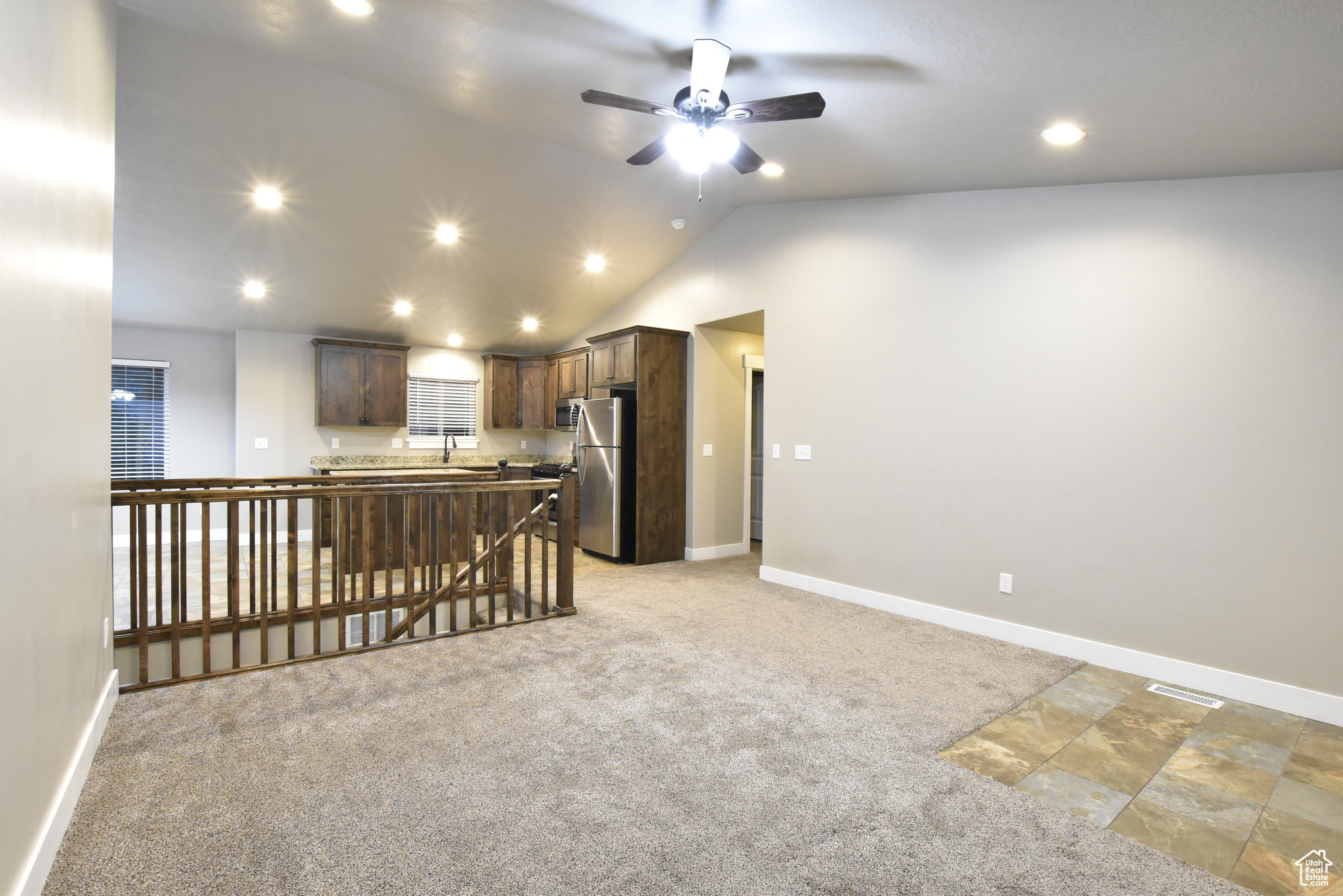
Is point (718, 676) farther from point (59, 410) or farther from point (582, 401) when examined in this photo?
point (582, 401)

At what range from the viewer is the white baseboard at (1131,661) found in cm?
295

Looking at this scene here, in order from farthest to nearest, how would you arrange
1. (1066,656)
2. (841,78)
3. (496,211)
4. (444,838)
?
(496,211), (1066,656), (841,78), (444,838)

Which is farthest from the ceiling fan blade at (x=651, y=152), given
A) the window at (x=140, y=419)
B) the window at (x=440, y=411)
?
the window at (x=140, y=419)

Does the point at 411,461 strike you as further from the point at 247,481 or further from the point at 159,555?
the point at 159,555

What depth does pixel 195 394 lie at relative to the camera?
7.03 metres

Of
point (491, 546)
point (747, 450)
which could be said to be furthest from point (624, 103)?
point (747, 450)

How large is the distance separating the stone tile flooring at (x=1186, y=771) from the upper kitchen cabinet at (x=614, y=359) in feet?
13.2

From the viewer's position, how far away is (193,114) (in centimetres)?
375

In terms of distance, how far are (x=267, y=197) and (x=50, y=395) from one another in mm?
3388

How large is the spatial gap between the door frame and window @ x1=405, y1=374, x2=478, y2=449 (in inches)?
148

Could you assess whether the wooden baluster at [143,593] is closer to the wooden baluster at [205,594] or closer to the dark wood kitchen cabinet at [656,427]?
the wooden baluster at [205,594]

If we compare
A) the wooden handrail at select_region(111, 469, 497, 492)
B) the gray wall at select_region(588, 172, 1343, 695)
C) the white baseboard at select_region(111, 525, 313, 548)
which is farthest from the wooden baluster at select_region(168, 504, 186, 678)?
the gray wall at select_region(588, 172, 1343, 695)

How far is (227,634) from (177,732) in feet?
5.43

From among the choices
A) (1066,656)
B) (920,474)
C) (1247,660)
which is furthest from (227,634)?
(1247,660)
